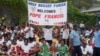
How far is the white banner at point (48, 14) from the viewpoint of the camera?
18.3 meters

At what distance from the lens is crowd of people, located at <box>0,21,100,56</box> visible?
16422mm

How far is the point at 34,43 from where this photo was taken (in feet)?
58.9

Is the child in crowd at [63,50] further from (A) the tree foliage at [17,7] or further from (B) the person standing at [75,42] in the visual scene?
(A) the tree foliage at [17,7]

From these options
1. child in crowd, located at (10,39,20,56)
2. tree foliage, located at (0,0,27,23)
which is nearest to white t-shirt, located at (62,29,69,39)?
child in crowd, located at (10,39,20,56)

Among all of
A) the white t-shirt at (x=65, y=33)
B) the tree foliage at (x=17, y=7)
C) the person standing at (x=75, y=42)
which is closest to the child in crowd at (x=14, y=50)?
the white t-shirt at (x=65, y=33)

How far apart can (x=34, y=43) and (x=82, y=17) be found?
21.1m

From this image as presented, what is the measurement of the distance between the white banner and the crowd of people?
0.57 meters

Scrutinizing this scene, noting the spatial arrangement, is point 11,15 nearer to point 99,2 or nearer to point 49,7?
point 49,7

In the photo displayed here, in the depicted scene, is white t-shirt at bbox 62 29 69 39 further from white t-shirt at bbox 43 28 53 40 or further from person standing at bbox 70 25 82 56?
person standing at bbox 70 25 82 56

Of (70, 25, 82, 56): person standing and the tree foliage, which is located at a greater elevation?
(70, 25, 82, 56): person standing

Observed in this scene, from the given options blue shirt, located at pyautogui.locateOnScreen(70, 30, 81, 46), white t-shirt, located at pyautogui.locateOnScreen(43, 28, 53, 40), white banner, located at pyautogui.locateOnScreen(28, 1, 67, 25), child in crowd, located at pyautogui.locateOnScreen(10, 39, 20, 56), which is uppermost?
white banner, located at pyautogui.locateOnScreen(28, 1, 67, 25)

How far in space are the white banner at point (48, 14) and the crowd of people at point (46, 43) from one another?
0.57 m

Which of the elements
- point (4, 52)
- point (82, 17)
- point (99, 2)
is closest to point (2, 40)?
point (4, 52)

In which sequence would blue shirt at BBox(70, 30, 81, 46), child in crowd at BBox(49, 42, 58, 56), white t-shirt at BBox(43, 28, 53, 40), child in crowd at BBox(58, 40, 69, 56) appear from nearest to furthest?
blue shirt at BBox(70, 30, 81, 46), child in crowd at BBox(58, 40, 69, 56), child in crowd at BBox(49, 42, 58, 56), white t-shirt at BBox(43, 28, 53, 40)
